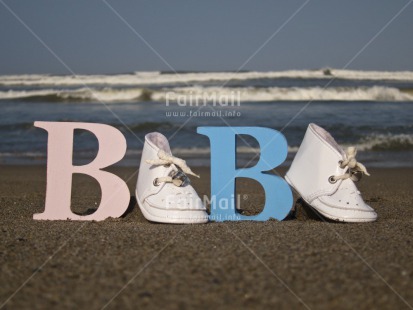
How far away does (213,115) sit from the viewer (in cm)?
1482

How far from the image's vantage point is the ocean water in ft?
34.6

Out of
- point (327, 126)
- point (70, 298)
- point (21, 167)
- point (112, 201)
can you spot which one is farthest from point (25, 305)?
point (327, 126)

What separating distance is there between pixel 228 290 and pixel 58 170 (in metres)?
2.37

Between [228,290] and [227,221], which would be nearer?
[228,290]

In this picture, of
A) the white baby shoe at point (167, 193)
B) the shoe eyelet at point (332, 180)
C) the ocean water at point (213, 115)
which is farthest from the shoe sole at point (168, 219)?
the ocean water at point (213, 115)

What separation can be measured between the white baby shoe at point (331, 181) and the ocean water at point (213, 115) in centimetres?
455

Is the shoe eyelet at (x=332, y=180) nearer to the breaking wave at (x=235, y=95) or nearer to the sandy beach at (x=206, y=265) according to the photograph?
the sandy beach at (x=206, y=265)

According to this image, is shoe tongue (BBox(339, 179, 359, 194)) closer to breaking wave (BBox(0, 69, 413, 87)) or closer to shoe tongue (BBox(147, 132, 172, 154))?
shoe tongue (BBox(147, 132, 172, 154))

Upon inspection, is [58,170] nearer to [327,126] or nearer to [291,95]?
[327,126]

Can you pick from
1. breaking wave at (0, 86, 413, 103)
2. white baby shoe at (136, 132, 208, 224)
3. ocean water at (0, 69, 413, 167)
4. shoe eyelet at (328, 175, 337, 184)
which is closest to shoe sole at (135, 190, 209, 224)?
white baby shoe at (136, 132, 208, 224)

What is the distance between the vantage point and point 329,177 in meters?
4.11

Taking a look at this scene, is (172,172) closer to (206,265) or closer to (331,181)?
(331,181)

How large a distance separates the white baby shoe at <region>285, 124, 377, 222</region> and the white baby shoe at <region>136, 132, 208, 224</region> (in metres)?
0.76

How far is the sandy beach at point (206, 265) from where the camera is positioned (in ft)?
7.84
